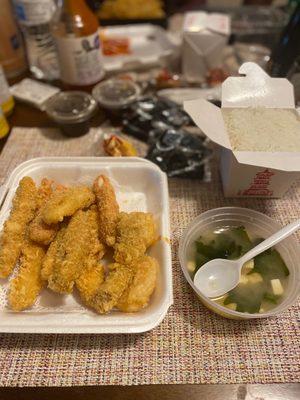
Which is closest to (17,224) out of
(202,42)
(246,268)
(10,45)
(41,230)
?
(41,230)

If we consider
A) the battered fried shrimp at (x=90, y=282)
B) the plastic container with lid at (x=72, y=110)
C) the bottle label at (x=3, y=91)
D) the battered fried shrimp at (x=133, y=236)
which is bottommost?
the battered fried shrimp at (x=90, y=282)

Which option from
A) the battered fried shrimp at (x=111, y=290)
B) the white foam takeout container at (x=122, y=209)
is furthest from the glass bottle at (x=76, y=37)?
the battered fried shrimp at (x=111, y=290)

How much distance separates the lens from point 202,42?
1.70m

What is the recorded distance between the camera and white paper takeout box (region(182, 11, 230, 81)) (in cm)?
167

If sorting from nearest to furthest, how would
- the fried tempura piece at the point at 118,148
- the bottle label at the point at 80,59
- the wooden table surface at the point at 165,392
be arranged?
the wooden table surface at the point at 165,392, the fried tempura piece at the point at 118,148, the bottle label at the point at 80,59

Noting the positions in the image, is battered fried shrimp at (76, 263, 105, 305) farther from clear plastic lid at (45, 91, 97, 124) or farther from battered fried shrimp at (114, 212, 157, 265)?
clear plastic lid at (45, 91, 97, 124)

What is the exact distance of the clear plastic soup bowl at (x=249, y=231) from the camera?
0.82 meters

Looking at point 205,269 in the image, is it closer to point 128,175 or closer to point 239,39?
point 128,175

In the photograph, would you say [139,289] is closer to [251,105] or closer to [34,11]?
[251,105]

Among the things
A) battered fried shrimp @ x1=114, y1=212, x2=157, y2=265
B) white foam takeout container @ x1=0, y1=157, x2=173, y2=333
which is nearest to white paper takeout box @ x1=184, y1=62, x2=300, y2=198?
white foam takeout container @ x1=0, y1=157, x2=173, y2=333

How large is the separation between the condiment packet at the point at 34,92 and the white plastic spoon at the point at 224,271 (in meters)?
1.12

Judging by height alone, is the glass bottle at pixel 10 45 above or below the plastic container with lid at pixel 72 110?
above

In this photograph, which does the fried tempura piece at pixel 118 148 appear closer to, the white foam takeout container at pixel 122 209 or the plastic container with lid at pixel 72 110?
the white foam takeout container at pixel 122 209

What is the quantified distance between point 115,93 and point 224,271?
3.20 ft
